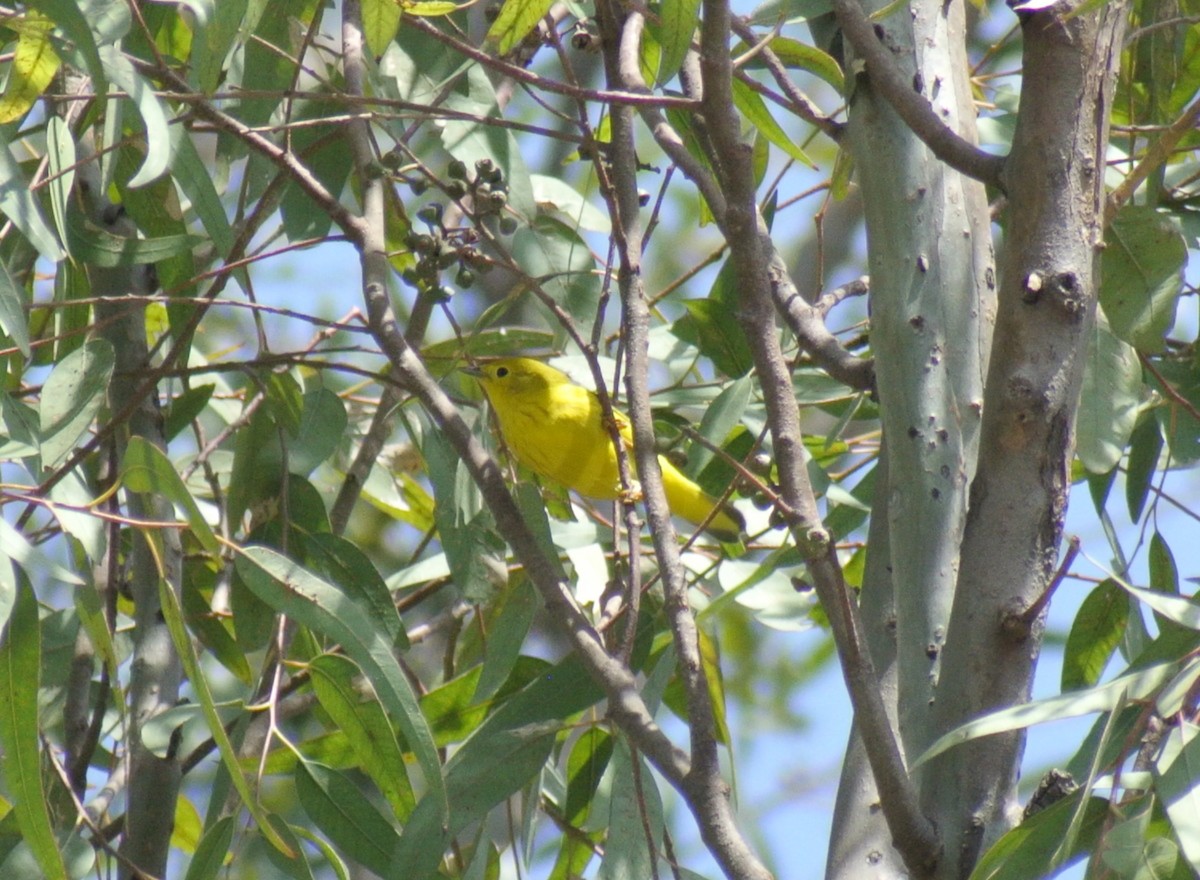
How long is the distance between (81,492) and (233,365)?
0.27 m

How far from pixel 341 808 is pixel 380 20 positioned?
103 cm

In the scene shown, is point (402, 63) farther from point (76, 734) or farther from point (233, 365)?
point (76, 734)

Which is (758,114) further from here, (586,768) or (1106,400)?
(586,768)

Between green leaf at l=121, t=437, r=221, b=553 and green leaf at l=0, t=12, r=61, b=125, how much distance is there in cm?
43

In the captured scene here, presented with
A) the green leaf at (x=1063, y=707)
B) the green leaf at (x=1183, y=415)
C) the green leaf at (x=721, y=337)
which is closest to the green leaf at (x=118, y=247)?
the green leaf at (x=721, y=337)

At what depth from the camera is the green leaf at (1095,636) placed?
7.24 feet

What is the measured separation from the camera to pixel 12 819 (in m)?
2.03

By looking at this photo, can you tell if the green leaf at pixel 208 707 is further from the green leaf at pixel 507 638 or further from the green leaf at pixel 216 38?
the green leaf at pixel 216 38

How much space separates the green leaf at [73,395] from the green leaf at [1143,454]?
5.27ft

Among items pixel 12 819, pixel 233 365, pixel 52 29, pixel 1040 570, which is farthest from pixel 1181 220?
pixel 12 819

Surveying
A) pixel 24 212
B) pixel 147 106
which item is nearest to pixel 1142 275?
pixel 147 106

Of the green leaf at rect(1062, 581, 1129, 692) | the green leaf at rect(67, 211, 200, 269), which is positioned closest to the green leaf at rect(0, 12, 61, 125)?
the green leaf at rect(67, 211, 200, 269)

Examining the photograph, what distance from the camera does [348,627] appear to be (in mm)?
1654

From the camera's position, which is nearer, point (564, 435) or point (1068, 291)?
point (1068, 291)
